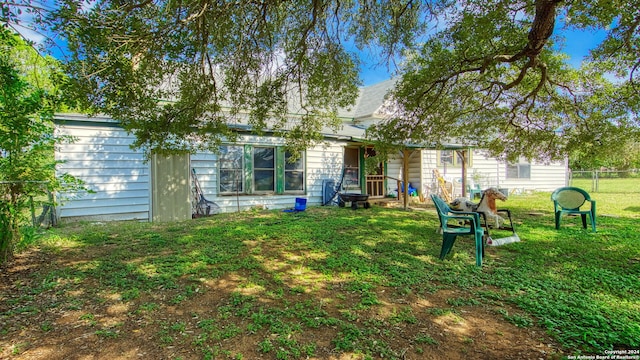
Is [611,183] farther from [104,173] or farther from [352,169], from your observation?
[104,173]

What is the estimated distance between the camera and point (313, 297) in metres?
3.56

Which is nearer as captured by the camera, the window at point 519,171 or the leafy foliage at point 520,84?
the leafy foliage at point 520,84

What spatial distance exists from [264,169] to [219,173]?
1.41 meters

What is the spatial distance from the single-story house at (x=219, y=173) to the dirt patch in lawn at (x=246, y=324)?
12.9ft

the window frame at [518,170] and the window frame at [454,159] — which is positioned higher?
the window frame at [454,159]

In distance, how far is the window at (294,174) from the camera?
1067 centimetres

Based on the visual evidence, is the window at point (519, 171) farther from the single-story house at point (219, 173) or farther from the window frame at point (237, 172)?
the window frame at point (237, 172)

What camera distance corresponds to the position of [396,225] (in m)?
7.72

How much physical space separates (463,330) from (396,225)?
16.1ft

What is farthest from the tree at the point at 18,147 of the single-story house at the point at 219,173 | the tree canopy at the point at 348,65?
the single-story house at the point at 219,173

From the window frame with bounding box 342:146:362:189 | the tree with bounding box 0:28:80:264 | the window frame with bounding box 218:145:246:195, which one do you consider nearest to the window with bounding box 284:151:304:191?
the window frame with bounding box 218:145:246:195

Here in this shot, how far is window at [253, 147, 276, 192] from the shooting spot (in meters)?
10.2

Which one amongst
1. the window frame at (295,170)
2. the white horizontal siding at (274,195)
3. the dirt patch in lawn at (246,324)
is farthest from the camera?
the window frame at (295,170)

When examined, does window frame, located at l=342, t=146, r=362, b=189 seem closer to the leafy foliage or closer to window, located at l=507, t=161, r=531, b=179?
the leafy foliage
